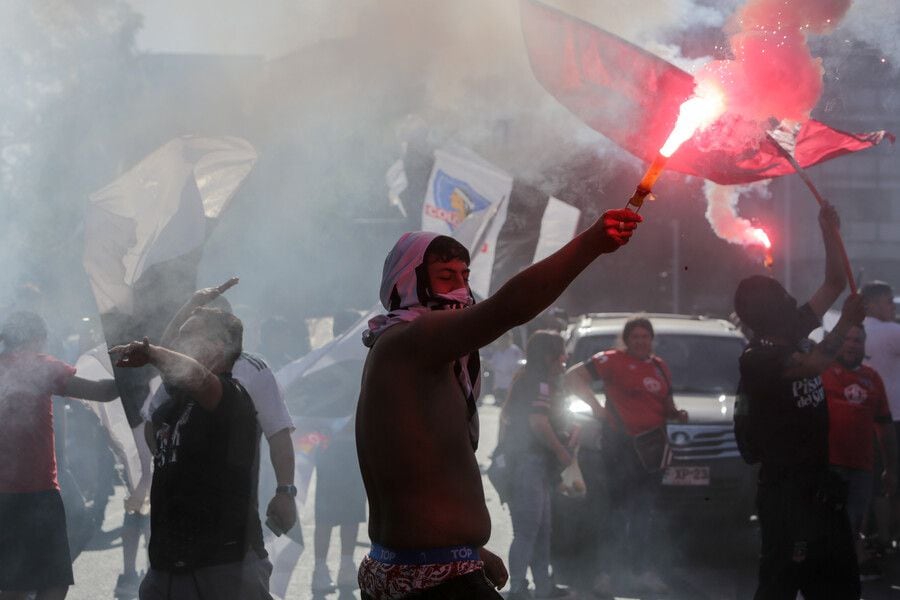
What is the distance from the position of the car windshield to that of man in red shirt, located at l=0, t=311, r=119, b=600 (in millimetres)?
Result: 4797

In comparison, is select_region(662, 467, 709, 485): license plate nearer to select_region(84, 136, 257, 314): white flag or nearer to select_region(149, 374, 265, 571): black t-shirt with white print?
select_region(84, 136, 257, 314): white flag

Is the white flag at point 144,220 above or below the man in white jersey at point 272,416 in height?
above

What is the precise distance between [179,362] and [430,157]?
7683 mm

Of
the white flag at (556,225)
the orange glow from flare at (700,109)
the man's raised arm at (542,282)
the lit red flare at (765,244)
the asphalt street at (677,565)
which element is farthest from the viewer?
the white flag at (556,225)

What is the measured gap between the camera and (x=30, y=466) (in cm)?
595

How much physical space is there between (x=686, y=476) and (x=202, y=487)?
5047mm

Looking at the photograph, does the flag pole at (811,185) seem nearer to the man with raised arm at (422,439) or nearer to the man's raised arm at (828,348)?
the man's raised arm at (828,348)

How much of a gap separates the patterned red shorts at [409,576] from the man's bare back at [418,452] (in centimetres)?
6

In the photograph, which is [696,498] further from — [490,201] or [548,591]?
[490,201]

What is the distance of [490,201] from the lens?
1046 cm

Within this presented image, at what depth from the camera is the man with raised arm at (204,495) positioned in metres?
4.50

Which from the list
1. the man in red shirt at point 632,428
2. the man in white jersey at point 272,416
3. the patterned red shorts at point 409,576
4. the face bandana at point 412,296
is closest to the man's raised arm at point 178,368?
the man in white jersey at point 272,416

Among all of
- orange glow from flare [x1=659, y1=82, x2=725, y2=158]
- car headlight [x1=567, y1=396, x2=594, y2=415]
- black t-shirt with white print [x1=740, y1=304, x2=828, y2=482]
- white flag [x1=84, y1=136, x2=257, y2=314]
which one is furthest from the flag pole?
white flag [x1=84, y1=136, x2=257, y2=314]

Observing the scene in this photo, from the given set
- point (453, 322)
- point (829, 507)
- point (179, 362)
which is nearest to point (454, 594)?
point (453, 322)
